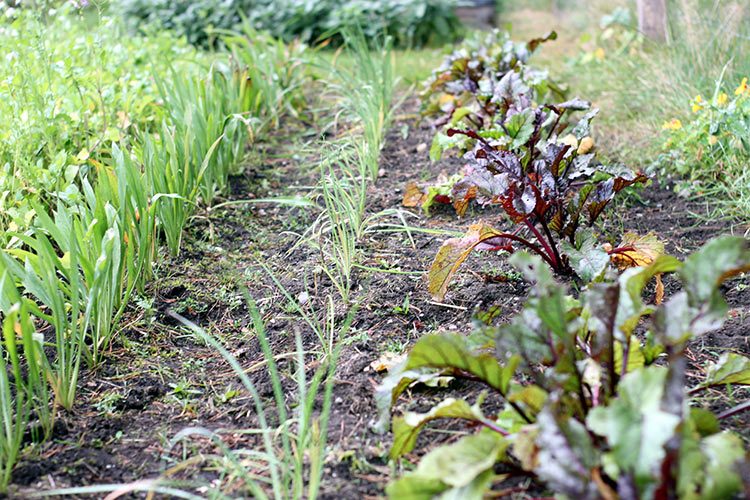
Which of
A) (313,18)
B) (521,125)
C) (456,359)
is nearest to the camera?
(456,359)

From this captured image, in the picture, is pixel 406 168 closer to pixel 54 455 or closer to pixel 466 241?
pixel 466 241

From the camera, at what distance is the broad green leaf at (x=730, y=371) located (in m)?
1.62

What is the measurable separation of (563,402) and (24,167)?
2.16 metres

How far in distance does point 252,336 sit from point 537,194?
0.97 metres

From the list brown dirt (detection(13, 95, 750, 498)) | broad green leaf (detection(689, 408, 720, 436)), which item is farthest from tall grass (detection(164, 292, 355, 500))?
broad green leaf (detection(689, 408, 720, 436))

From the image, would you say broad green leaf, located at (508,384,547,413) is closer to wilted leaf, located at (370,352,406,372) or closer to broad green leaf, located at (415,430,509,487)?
broad green leaf, located at (415,430,509,487)

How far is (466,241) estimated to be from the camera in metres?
2.26

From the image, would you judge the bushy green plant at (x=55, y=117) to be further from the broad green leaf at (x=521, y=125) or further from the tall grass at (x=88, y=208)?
the broad green leaf at (x=521, y=125)

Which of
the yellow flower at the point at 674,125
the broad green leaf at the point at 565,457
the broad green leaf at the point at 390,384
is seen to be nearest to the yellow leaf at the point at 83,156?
the broad green leaf at the point at 390,384

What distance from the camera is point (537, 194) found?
2230mm

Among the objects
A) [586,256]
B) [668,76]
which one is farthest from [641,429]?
[668,76]

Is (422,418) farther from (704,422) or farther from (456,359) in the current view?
(704,422)

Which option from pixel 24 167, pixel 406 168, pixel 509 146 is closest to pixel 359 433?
pixel 509 146

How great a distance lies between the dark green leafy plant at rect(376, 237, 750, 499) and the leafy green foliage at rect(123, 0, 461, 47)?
522 centimetres
